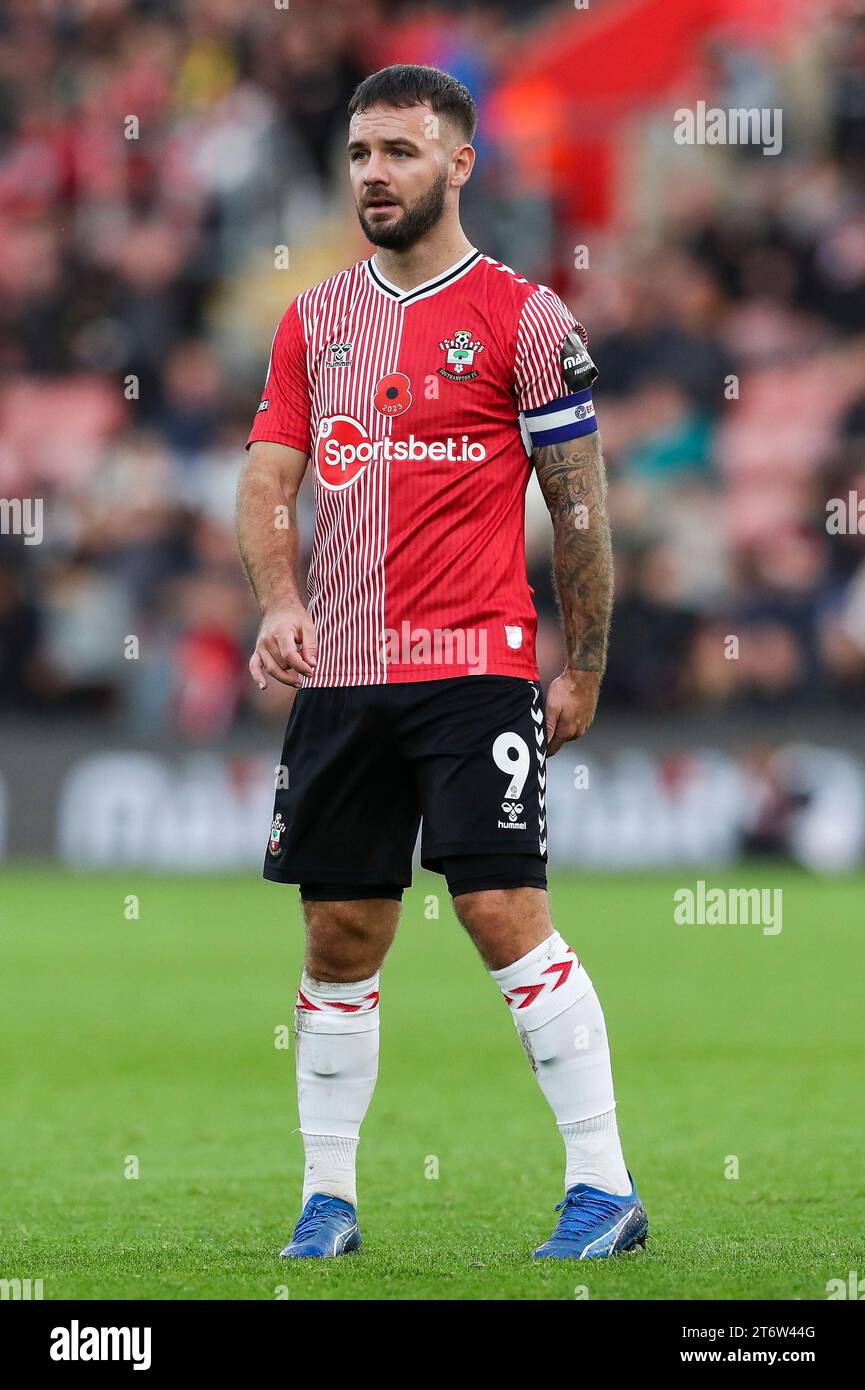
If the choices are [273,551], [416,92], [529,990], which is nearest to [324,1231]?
[529,990]

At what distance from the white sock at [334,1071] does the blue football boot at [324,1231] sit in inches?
1.6

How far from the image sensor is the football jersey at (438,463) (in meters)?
4.98

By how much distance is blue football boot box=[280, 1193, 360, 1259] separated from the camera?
4.94 metres

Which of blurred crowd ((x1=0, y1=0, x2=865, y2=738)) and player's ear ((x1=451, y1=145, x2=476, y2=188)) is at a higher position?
blurred crowd ((x1=0, y1=0, x2=865, y2=738))

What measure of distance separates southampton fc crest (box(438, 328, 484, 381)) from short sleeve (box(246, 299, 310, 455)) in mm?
401

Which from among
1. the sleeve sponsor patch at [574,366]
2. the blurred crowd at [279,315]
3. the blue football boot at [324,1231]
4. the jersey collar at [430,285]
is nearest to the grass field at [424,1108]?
the blue football boot at [324,1231]

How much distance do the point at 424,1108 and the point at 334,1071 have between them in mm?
2453

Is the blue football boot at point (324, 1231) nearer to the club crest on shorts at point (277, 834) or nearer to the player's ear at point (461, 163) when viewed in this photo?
the club crest on shorts at point (277, 834)

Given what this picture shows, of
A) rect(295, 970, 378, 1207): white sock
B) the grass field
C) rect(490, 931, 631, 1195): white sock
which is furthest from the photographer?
rect(295, 970, 378, 1207): white sock

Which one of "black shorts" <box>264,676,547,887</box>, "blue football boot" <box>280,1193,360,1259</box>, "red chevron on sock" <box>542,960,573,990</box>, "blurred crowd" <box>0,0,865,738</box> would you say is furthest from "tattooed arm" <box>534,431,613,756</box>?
"blurred crowd" <box>0,0,865,738</box>

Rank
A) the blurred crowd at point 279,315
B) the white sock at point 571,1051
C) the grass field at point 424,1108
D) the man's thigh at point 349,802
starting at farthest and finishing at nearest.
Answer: the blurred crowd at point 279,315
the man's thigh at point 349,802
the white sock at point 571,1051
the grass field at point 424,1108

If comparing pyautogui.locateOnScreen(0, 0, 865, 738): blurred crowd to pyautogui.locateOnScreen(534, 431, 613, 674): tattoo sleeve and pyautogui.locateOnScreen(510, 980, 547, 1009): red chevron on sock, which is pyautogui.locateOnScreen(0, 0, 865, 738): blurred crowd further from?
pyautogui.locateOnScreen(510, 980, 547, 1009): red chevron on sock

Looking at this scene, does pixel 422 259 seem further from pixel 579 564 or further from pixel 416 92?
pixel 579 564

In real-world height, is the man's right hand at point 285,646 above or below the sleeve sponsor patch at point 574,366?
below
